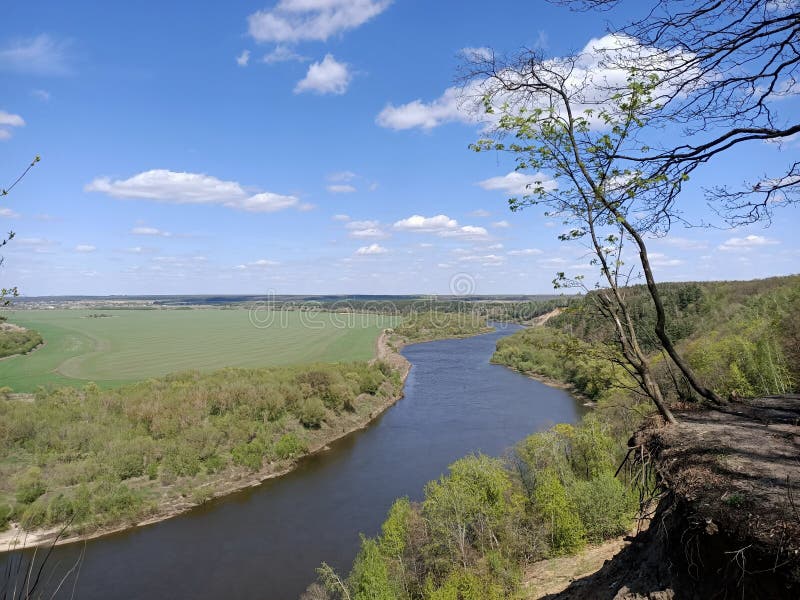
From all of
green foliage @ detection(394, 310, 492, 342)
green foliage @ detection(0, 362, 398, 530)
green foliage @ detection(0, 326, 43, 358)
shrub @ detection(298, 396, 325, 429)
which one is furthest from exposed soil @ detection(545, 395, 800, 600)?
green foliage @ detection(394, 310, 492, 342)

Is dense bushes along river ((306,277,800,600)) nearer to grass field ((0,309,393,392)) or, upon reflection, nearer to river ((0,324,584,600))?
river ((0,324,584,600))

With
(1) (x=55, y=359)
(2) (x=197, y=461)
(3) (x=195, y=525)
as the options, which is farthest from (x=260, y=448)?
(1) (x=55, y=359)

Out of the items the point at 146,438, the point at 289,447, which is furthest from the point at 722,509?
the point at 146,438

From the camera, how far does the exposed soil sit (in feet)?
10.5

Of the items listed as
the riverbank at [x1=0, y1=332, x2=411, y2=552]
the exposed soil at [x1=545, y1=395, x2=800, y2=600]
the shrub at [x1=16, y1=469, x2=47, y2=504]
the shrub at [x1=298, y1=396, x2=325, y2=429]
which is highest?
the exposed soil at [x1=545, y1=395, x2=800, y2=600]

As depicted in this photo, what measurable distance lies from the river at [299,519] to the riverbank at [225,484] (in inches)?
22.7

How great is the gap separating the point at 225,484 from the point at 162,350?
53.4 metres

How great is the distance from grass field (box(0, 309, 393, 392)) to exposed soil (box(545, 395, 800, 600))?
5264cm

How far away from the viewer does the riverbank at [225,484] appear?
66.9 ft

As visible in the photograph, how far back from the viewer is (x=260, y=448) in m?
28.6

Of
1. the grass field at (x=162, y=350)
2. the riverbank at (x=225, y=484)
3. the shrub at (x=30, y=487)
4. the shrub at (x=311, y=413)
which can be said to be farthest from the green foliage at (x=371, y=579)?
the grass field at (x=162, y=350)

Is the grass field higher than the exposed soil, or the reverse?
the exposed soil

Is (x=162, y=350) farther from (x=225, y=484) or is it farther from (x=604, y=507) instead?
(x=604, y=507)

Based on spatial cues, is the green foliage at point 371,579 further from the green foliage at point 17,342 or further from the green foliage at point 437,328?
the green foliage at point 437,328
